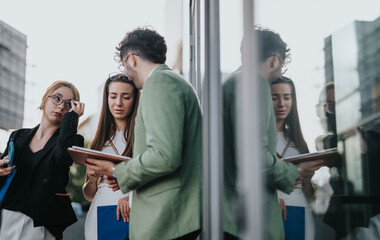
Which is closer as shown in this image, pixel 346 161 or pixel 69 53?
pixel 346 161

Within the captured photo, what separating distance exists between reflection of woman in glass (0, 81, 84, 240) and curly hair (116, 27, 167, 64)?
901 millimetres

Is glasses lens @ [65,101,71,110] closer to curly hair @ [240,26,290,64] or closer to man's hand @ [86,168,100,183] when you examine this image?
man's hand @ [86,168,100,183]

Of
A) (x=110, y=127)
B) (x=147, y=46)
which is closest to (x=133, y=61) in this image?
(x=147, y=46)

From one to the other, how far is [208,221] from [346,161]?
0.60 meters

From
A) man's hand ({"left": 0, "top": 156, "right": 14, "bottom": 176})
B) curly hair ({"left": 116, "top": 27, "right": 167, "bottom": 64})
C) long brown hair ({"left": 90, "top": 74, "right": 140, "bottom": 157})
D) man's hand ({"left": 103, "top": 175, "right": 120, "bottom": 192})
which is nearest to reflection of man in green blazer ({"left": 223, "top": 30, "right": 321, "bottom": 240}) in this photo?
curly hair ({"left": 116, "top": 27, "right": 167, "bottom": 64})

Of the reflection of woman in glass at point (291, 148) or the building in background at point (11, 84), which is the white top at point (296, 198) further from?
the building in background at point (11, 84)

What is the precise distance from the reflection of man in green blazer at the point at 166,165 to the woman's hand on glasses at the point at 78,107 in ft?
4.03

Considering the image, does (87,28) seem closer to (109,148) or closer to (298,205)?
(109,148)

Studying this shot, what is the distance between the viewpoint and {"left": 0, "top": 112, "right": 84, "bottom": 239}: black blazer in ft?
9.58

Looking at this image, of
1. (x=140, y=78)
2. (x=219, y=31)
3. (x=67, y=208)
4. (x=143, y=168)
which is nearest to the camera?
(x=143, y=168)

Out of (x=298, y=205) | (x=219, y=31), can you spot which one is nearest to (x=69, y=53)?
(x=219, y=31)

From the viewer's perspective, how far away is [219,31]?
199 cm

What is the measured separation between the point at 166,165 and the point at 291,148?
1.61 feet

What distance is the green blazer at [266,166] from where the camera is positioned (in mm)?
1376
